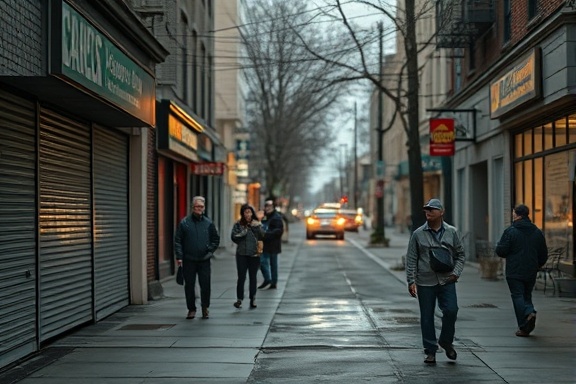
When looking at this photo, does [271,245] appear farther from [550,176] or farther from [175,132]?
[550,176]

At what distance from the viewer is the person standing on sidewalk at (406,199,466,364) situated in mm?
9477

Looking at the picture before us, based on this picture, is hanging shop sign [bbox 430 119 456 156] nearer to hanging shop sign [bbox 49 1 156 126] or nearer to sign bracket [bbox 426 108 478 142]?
sign bracket [bbox 426 108 478 142]

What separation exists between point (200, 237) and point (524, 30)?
9.71m

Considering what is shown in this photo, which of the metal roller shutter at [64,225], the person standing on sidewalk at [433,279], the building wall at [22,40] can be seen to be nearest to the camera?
the building wall at [22,40]

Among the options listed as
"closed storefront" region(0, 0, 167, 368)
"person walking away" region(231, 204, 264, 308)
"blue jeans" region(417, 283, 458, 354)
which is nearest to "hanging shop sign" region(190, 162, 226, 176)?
"closed storefront" region(0, 0, 167, 368)

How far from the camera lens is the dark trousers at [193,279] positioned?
1344 centimetres

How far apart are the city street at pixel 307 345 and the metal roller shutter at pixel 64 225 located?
39cm

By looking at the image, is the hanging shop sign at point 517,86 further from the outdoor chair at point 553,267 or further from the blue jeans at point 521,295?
the blue jeans at point 521,295

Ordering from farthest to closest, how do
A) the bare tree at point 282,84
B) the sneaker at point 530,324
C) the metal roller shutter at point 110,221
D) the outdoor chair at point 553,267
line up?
the bare tree at point 282,84
the outdoor chair at point 553,267
the metal roller shutter at point 110,221
the sneaker at point 530,324

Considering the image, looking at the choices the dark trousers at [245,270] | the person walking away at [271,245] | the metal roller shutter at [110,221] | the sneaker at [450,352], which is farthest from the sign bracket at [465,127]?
the sneaker at [450,352]

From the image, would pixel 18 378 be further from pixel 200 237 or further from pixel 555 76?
pixel 555 76

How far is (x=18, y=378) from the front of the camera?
28.5 feet

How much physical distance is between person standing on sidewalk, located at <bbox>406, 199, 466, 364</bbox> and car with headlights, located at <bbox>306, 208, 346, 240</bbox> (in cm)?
3696

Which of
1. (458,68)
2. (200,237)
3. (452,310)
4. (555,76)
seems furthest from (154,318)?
(458,68)
